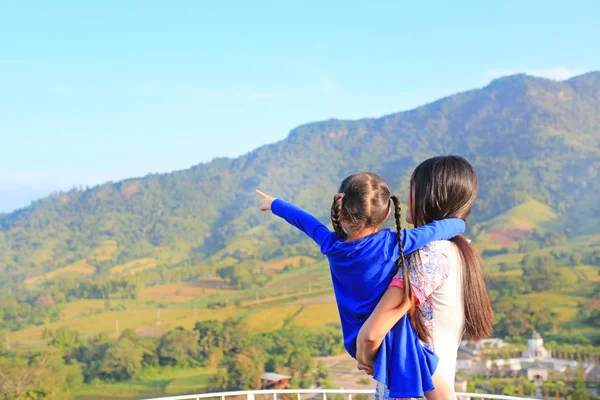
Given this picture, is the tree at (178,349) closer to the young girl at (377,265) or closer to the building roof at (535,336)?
the building roof at (535,336)

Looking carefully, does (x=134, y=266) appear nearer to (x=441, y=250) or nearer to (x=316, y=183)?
(x=316, y=183)

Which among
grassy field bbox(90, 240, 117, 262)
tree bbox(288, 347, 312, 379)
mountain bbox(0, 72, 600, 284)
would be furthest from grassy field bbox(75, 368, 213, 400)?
grassy field bbox(90, 240, 117, 262)

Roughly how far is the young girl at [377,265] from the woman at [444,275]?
0.08ft

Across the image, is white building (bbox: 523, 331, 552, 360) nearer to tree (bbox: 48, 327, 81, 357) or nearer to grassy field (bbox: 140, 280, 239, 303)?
grassy field (bbox: 140, 280, 239, 303)

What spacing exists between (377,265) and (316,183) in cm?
5130

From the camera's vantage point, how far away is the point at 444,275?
116 cm

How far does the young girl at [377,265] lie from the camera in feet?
3.74

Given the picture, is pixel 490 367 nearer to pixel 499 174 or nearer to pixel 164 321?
pixel 164 321

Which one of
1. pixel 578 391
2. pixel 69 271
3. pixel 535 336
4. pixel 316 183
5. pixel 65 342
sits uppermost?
pixel 316 183

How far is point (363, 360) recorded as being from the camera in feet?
3.82

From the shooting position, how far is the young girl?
1141 mm

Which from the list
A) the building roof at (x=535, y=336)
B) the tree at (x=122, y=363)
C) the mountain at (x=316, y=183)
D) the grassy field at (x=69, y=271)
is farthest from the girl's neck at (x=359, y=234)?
the grassy field at (x=69, y=271)

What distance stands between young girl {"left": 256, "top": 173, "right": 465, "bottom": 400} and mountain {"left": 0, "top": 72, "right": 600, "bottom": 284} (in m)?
37.1

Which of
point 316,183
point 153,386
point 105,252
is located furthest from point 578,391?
point 316,183
